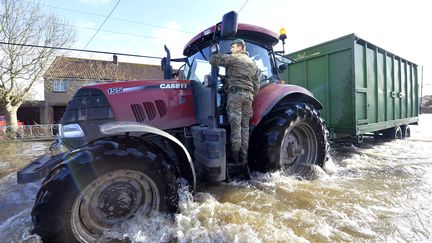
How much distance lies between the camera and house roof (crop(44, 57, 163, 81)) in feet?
73.2

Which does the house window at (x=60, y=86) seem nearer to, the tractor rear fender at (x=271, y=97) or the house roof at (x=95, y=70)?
the house roof at (x=95, y=70)

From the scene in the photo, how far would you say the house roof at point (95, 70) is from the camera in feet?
73.2

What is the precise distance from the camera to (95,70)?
2348cm

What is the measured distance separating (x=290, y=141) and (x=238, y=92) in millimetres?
1387

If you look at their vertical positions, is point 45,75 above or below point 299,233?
above

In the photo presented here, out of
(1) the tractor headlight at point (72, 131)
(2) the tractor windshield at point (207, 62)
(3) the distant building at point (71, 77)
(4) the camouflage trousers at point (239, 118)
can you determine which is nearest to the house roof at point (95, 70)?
(3) the distant building at point (71, 77)

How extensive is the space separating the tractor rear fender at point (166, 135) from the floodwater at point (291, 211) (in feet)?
0.84

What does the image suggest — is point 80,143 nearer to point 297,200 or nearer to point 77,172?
point 77,172

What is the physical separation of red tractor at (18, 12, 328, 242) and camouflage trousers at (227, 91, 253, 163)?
0.56ft

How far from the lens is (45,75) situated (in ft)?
62.2

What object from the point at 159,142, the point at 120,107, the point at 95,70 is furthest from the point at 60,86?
the point at 159,142

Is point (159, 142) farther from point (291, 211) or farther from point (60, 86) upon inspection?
point (60, 86)

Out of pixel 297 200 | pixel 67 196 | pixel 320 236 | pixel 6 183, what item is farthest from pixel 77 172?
pixel 6 183

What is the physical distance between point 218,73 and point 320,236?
2286mm
